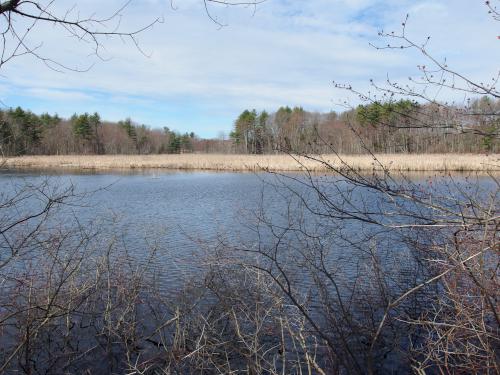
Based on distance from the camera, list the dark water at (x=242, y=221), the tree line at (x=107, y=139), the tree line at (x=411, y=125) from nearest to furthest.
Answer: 1. the tree line at (x=411, y=125)
2. the dark water at (x=242, y=221)
3. the tree line at (x=107, y=139)

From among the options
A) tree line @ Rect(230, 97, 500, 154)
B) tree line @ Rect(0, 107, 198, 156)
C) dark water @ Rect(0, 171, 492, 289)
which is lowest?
dark water @ Rect(0, 171, 492, 289)

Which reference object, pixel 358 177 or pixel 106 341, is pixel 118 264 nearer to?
pixel 106 341

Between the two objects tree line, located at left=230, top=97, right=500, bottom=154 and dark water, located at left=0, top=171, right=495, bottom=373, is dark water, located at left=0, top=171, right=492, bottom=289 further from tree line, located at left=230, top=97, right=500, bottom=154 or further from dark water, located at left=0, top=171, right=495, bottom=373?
tree line, located at left=230, top=97, right=500, bottom=154

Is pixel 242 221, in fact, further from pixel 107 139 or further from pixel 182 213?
pixel 107 139

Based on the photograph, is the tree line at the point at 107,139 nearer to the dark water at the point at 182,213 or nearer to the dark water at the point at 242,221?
the dark water at the point at 182,213

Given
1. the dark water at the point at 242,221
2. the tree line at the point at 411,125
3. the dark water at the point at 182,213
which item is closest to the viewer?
the tree line at the point at 411,125

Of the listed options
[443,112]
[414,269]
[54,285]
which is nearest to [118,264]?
[54,285]

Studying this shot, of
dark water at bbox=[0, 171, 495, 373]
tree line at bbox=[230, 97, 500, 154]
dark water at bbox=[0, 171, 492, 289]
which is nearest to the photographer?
tree line at bbox=[230, 97, 500, 154]

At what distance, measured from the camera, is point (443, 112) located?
3059 millimetres

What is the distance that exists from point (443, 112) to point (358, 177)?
29.1 inches

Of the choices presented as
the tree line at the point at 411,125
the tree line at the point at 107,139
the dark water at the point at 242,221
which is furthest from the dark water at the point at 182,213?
the tree line at the point at 107,139

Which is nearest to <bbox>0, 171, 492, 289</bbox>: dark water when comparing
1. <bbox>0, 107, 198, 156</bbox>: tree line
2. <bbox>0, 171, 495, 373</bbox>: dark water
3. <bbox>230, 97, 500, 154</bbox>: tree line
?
<bbox>0, 171, 495, 373</bbox>: dark water

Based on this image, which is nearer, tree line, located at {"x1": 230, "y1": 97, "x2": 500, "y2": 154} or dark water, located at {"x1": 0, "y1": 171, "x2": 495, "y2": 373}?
tree line, located at {"x1": 230, "y1": 97, "x2": 500, "y2": 154}

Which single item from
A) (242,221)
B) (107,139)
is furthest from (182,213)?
(107,139)
